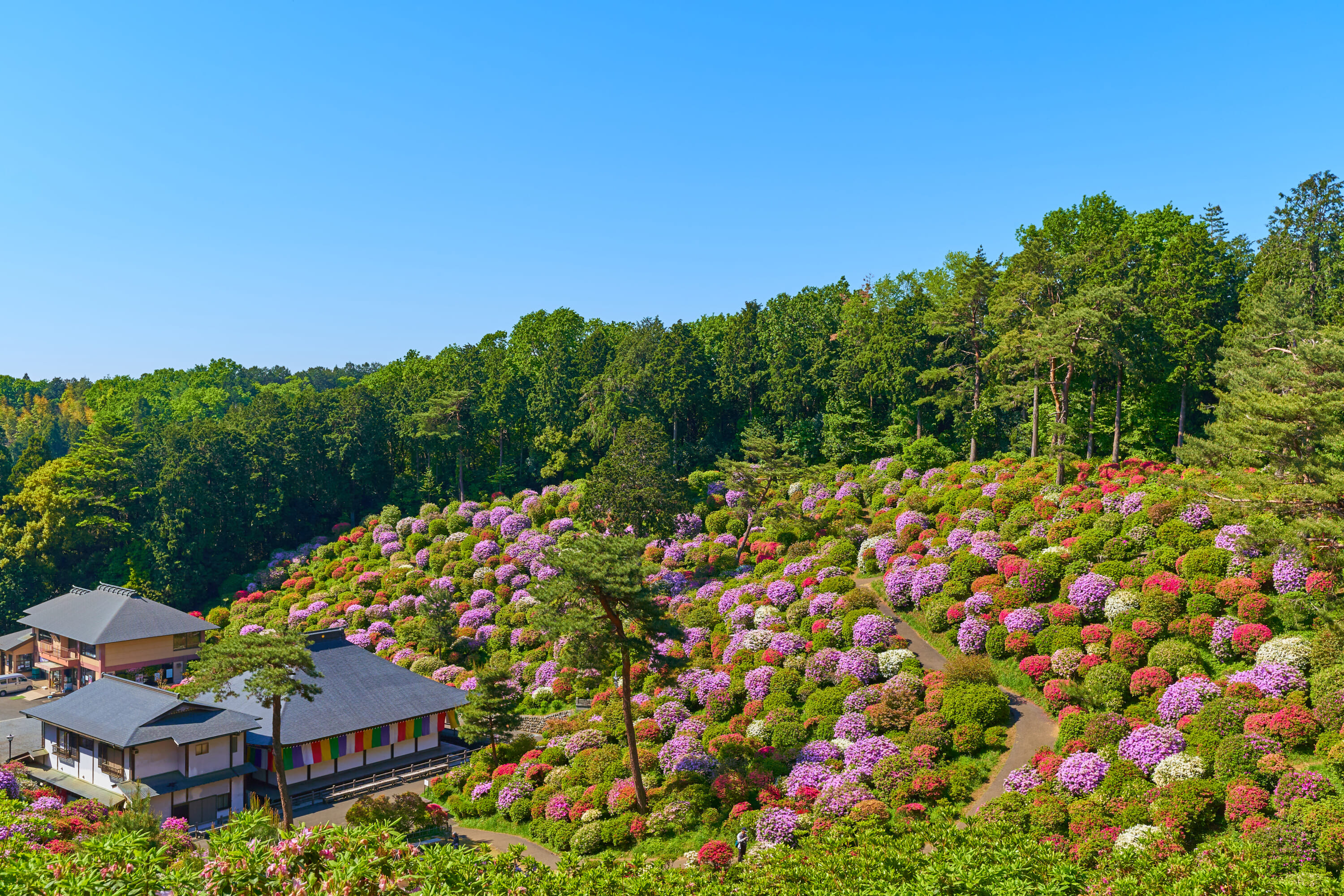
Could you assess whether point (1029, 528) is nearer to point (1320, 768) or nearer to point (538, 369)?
point (1320, 768)

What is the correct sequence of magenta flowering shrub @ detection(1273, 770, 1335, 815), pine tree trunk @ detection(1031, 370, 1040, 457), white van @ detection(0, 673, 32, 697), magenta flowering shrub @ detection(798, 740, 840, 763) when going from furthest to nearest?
white van @ detection(0, 673, 32, 697) → pine tree trunk @ detection(1031, 370, 1040, 457) → magenta flowering shrub @ detection(798, 740, 840, 763) → magenta flowering shrub @ detection(1273, 770, 1335, 815)

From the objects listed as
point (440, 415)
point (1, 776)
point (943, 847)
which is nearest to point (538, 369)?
point (440, 415)

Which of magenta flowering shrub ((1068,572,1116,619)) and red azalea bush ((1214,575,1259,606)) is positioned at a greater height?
red azalea bush ((1214,575,1259,606))

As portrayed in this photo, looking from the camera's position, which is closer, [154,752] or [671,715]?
[154,752]

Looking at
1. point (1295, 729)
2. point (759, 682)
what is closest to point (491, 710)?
point (759, 682)

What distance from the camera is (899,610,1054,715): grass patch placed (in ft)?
91.2

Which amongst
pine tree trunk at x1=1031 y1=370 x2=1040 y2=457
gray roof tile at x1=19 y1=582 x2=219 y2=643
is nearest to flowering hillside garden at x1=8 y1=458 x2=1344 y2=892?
pine tree trunk at x1=1031 y1=370 x2=1040 y2=457

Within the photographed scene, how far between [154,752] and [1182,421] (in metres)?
48.3

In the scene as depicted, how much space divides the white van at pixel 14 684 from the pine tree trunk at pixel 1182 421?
214 feet

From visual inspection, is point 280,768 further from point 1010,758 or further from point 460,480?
point 460,480

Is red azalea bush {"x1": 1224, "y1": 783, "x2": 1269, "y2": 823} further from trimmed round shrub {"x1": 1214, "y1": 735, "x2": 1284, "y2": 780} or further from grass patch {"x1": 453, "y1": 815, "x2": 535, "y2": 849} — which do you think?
grass patch {"x1": 453, "y1": 815, "x2": 535, "y2": 849}

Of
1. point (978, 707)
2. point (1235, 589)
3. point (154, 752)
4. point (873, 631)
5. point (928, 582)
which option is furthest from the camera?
point (928, 582)

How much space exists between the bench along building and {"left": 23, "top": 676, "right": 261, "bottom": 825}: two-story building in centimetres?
108

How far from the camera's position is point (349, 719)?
108ft
